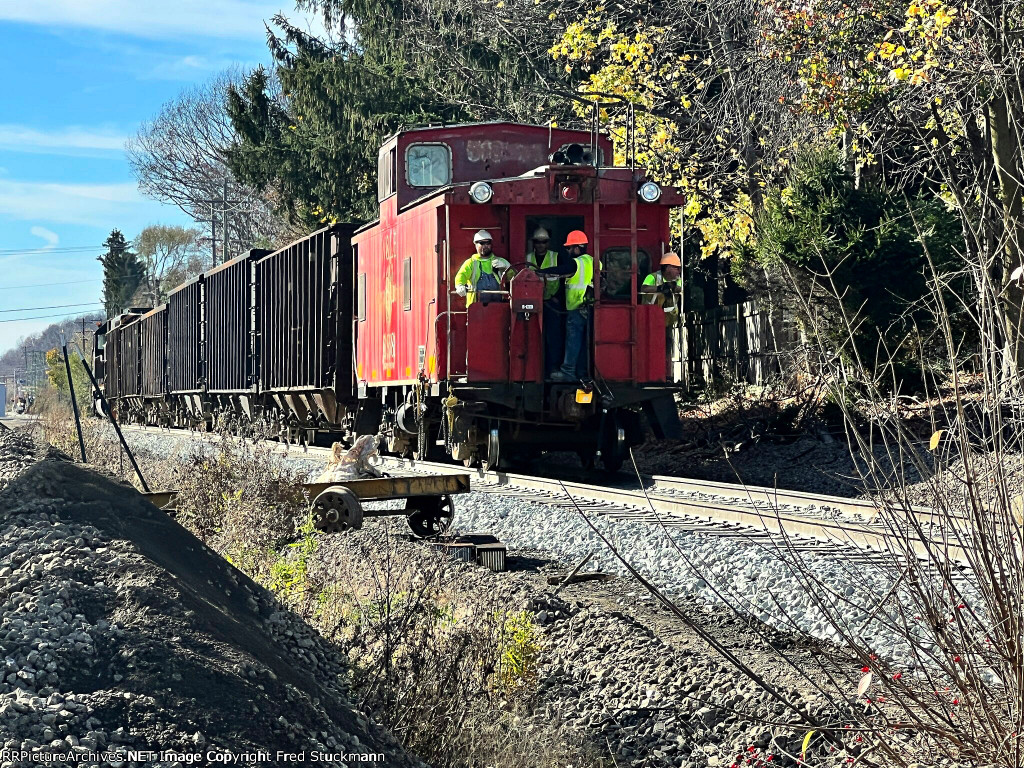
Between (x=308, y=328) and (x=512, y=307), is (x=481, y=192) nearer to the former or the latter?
(x=512, y=307)

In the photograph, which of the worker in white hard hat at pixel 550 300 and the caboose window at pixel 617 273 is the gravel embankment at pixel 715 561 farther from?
the caboose window at pixel 617 273

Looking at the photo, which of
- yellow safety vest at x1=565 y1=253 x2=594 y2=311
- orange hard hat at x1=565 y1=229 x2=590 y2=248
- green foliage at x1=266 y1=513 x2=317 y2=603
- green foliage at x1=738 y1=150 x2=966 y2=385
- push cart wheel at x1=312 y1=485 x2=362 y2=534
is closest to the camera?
green foliage at x1=266 y1=513 x2=317 y2=603

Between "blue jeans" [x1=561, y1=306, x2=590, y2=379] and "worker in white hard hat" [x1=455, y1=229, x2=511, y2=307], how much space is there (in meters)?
0.90

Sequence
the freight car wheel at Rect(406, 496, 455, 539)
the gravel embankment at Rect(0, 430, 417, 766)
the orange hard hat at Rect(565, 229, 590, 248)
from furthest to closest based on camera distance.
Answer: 1. the orange hard hat at Rect(565, 229, 590, 248)
2. the freight car wheel at Rect(406, 496, 455, 539)
3. the gravel embankment at Rect(0, 430, 417, 766)

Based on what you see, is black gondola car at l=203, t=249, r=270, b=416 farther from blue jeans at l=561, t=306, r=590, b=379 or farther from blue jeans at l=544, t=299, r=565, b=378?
blue jeans at l=561, t=306, r=590, b=379

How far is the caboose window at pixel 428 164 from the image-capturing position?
13812mm

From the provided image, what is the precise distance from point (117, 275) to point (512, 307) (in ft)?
282

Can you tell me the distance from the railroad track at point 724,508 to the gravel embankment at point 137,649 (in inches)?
94.7

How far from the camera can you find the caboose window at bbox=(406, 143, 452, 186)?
13.8 meters

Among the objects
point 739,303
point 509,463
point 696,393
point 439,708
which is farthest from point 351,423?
point 439,708

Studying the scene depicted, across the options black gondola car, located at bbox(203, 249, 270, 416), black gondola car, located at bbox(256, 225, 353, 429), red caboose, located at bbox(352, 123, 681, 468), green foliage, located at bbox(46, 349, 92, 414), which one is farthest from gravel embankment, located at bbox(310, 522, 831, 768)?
green foliage, located at bbox(46, 349, 92, 414)

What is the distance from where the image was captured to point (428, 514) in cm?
941

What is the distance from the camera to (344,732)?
3812mm

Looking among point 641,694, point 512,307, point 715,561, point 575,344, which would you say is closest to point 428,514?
point 715,561
